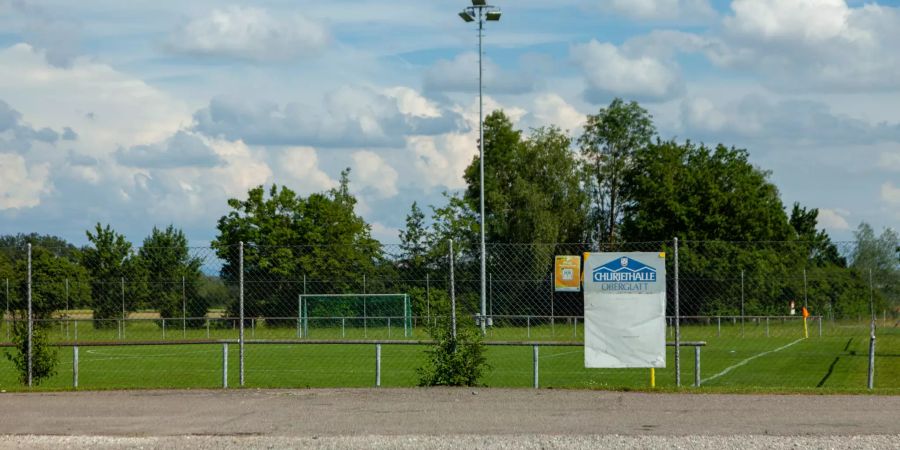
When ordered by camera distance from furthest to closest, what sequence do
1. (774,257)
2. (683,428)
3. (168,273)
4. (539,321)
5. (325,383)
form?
(774,257) < (539,321) < (168,273) < (325,383) < (683,428)

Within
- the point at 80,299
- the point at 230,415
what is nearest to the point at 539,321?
the point at 80,299

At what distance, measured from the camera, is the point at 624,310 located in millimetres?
17438

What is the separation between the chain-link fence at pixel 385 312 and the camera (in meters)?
24.4

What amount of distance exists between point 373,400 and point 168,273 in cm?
1275

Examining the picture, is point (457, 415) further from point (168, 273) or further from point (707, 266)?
point (707, 266)

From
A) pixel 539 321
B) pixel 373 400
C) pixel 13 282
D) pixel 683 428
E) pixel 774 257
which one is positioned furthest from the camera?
pixel 774 257

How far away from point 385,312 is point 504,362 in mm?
5891

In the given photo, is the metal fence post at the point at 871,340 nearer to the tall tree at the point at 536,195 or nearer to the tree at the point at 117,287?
the tree at the point at 117,287

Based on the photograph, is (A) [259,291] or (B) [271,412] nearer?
(B) [271,412]

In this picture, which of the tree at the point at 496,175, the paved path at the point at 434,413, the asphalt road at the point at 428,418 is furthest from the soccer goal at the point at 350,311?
the tree at the point at 496,175

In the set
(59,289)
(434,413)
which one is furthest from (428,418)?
(59,289)

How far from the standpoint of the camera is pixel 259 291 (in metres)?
32.1

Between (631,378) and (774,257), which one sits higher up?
(774,257)

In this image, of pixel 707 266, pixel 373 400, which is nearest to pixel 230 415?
pixel 373 400
